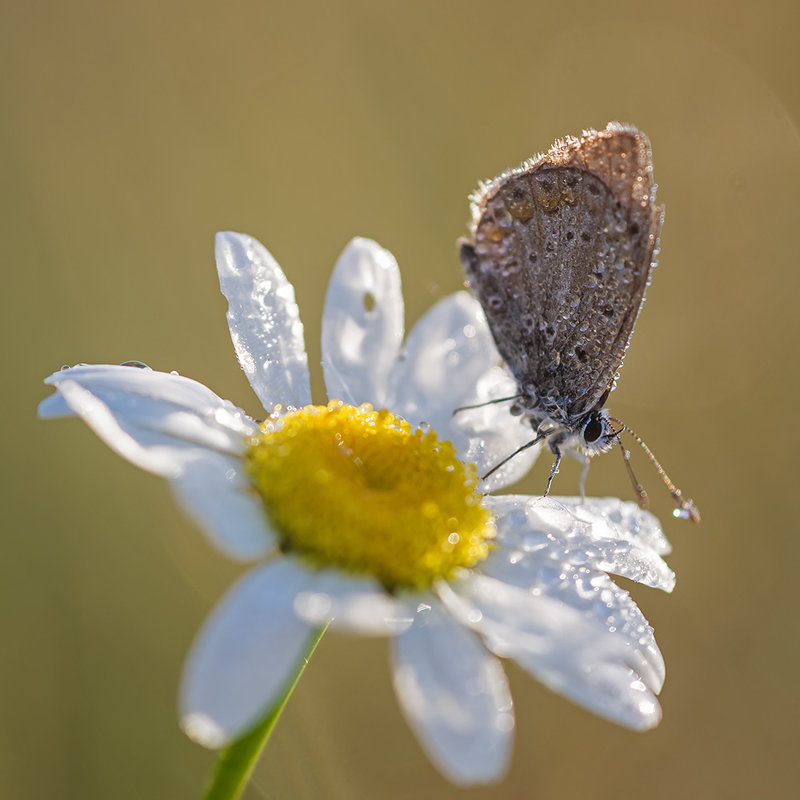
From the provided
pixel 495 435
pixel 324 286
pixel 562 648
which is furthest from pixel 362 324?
pixel 324 286

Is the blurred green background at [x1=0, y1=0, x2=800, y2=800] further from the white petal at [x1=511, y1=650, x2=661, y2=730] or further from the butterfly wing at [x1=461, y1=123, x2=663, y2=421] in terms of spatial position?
the white petal at [x1=511, y1=650, x2=661, y2=730]

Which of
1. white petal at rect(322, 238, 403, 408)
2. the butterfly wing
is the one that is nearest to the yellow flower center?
white petal at rect(322, 238, 403, 408)

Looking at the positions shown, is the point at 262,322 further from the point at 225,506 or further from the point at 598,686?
the point at 598,686

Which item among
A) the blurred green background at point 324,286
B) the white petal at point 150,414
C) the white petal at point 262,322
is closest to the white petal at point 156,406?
the white petal at point 150,414

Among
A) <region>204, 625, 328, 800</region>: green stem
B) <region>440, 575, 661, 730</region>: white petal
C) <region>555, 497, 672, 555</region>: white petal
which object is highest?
<region>204, 625, 328, 800</region>: green stem

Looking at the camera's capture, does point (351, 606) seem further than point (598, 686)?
No

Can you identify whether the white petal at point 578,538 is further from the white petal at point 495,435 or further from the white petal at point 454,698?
the white petal at point 454,698

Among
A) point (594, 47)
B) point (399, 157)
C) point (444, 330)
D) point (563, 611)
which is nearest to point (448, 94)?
point (399, 157)
